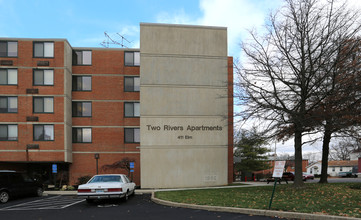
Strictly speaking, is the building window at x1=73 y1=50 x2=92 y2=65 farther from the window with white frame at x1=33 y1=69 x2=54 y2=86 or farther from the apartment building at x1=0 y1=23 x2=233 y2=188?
the window with white frame at x1=33 y1=69 x2=54 y2=86

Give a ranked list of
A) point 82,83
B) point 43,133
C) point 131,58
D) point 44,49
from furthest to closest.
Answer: point 131,58 < point 82,83 < point 44,49 < point 43,133

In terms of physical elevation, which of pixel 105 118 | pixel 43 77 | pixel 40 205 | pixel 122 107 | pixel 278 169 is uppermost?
pixel 43 77

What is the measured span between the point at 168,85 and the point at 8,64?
13.9m

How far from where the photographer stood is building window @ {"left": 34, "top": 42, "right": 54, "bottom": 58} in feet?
83.4

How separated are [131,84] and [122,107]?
236 cm

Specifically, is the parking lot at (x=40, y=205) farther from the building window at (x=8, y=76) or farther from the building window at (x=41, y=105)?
the building window at (x=8, y=76)

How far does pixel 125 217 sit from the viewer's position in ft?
31.4

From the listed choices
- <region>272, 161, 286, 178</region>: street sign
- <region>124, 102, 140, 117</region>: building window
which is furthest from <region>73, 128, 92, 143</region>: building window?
<region>272, 161, 286, 178</region>: street sign

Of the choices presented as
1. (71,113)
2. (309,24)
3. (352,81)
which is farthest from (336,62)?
(71,113)

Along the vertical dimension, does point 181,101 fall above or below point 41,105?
above

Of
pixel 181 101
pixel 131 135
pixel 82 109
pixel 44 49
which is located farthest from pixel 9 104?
pixel 181 101

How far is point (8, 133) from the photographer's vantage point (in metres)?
24.8

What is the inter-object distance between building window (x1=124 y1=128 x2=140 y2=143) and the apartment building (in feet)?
0.31

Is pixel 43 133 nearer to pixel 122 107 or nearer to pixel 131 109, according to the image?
pixel 122 107
